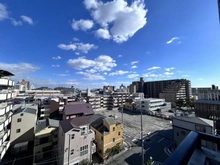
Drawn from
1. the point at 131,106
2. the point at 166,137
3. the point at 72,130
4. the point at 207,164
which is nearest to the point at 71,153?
the point at 72,130

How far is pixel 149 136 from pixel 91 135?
10.7 m

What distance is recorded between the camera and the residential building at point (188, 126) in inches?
493

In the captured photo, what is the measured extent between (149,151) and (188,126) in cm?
560

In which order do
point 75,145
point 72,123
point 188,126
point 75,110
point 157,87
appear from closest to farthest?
point 75,145 → point 72,123 → point 188,126 → point 75,110 → point 157,87

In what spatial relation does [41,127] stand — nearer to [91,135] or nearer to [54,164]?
[54,164]

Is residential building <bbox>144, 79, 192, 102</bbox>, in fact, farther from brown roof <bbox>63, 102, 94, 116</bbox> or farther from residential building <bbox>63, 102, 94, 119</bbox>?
residential building <bbox>63, 102, 94, 119</bbox>

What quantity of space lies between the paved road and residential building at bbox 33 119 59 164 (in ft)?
23.0

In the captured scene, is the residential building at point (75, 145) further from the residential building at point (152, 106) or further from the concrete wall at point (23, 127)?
the residential building at point (152, 106)

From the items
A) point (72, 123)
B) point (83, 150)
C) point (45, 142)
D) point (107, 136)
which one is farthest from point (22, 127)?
point (107, 136)

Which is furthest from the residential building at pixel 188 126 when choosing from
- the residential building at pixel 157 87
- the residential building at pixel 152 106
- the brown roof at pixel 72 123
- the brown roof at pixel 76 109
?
the residential building at pixel 157 87

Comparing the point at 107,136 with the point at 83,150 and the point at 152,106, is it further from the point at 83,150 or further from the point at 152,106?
the point at 152,106

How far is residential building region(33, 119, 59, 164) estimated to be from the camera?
1315cm

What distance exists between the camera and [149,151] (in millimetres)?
14602

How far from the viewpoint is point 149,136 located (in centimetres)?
1859
